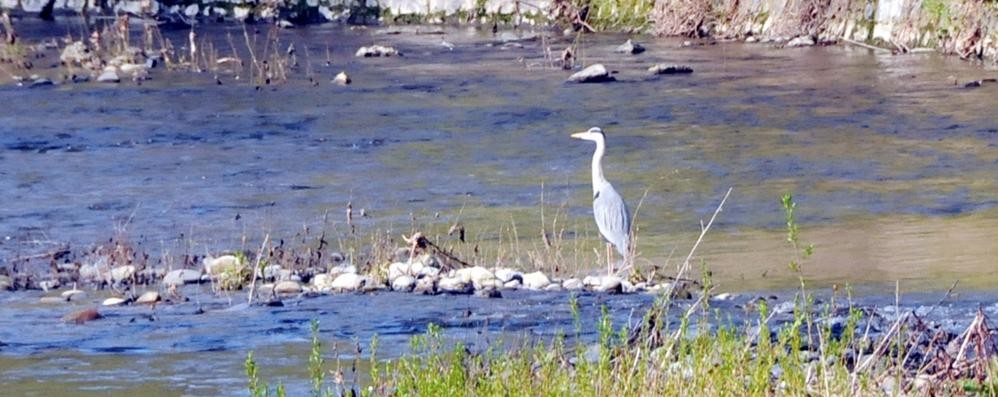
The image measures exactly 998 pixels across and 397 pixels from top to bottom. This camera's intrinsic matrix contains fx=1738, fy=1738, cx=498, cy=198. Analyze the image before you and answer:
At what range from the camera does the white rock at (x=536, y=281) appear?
408 inches

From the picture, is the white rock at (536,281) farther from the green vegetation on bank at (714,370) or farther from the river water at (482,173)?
the green vegetation on bank at (714,370)

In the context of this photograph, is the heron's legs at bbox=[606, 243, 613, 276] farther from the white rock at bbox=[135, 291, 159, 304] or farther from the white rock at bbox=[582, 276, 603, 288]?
the white rock at bbox=[135, 291, 159, 304]

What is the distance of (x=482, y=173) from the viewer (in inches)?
664

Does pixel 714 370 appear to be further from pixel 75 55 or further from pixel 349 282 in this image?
pixel 75 55

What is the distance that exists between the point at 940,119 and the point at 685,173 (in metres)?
4.36

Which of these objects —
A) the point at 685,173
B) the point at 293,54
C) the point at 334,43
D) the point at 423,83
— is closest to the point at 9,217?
the point at 685,173

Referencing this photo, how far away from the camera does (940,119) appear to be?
19469mm

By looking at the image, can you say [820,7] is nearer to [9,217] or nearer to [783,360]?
[9,217]

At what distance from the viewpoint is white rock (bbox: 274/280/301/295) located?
10.3 meters

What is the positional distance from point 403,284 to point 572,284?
3.34 feet

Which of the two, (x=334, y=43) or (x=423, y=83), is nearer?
(x=423, y=83)

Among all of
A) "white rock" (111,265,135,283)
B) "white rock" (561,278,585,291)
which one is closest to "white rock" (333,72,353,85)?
"white rock" (111,265,135,283)

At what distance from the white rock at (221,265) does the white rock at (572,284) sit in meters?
2.00

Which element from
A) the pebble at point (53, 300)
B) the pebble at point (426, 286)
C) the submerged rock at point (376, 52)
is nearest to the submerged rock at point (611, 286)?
the pebble at point (426, 286)
